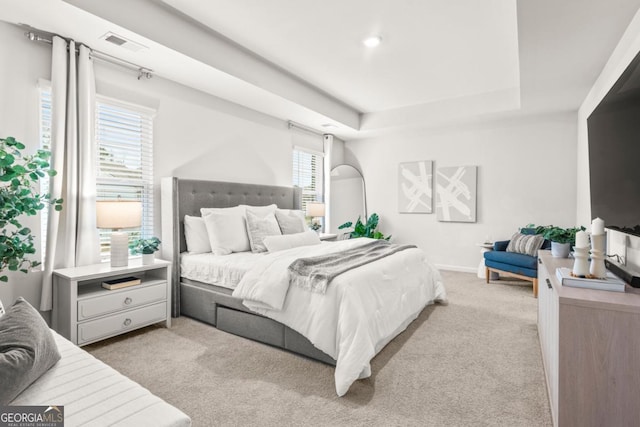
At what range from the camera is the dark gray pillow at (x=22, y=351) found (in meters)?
1.03

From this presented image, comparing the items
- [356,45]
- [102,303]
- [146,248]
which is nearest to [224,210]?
[146,248]

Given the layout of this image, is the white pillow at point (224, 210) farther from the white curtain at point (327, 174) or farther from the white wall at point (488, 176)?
the white wall at point (488, 176)

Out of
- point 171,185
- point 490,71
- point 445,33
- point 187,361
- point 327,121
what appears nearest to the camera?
point 187,361

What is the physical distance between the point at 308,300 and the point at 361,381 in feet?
1.99

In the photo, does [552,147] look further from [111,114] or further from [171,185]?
[111,114]

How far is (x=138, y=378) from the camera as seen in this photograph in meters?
2.16

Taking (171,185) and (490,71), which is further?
(490,71)

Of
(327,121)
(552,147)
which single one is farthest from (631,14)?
(327,121)

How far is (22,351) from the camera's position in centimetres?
112

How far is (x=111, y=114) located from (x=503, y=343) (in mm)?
3957

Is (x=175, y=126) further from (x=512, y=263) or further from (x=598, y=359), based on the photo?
(x=512, y=263)

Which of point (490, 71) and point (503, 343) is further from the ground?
point (490, 71)

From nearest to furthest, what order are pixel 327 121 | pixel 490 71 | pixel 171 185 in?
pixel 171 185 → pixel 490 71 → pixel 327 121

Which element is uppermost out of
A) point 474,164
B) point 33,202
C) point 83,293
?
point 474,164
